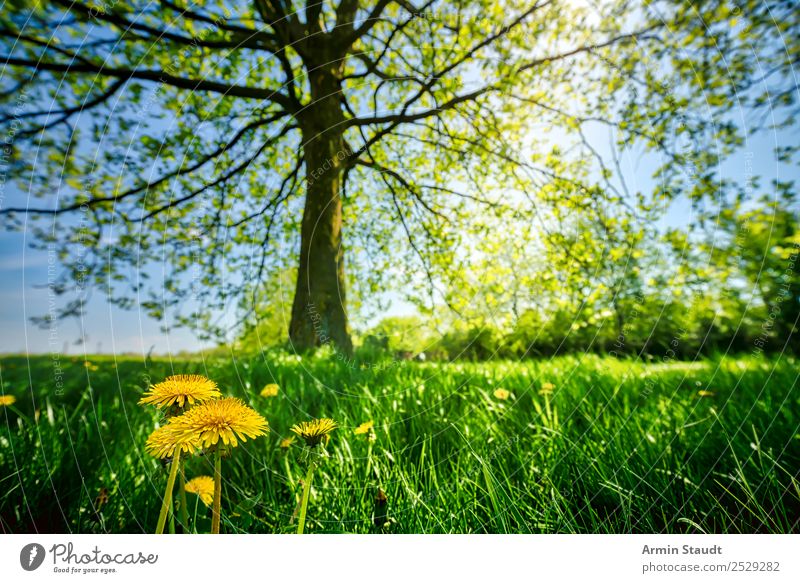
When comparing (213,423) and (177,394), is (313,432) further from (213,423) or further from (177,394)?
(177,394)

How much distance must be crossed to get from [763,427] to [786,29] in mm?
1914

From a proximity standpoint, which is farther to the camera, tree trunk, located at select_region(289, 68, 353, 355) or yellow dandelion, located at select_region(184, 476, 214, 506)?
tree trunk, located at select_region(289, 68, 353, 355)

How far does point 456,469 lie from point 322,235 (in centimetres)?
244

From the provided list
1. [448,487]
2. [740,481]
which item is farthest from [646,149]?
[448,487]

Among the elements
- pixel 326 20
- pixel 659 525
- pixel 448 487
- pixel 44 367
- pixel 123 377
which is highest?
pixel 326 20

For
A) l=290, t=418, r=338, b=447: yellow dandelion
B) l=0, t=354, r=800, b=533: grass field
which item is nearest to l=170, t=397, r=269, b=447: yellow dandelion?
l=290, t=418, r=338, b=447: yellow dandelion

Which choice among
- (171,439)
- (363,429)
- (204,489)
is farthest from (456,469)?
(171,439)

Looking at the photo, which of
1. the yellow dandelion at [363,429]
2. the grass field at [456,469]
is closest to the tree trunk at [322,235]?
the grass field at [456,469]

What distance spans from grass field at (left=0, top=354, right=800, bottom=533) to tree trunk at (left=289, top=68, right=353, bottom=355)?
1446mm

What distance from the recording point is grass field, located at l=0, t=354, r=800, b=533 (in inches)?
46.7

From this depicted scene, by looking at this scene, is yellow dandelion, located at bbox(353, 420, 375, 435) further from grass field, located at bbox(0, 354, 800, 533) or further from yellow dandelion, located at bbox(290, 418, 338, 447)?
yellow dandelion, located at bbox(290, 418, 338, 447)

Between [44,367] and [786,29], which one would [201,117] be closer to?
[44,367]

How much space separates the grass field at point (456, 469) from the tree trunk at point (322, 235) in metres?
1.45
